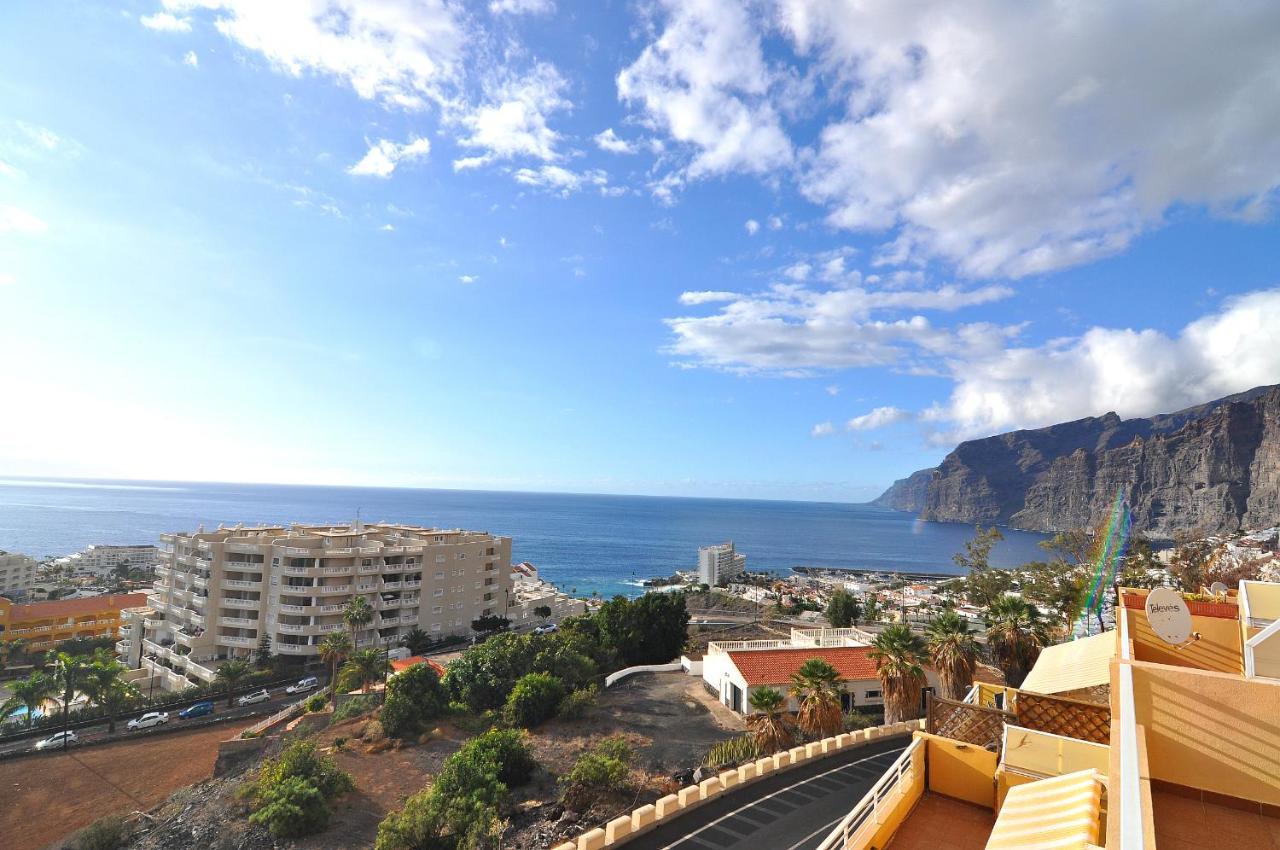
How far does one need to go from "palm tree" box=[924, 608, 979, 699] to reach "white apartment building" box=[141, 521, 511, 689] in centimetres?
4950

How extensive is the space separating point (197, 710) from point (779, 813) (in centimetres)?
4418

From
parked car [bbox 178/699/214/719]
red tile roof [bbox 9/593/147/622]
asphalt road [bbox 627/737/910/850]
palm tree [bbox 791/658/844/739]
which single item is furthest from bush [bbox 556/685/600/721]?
red tile roof [bbox 9/593/147/622]

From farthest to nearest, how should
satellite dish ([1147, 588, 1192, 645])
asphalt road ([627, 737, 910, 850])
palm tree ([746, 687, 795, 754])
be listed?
palm tree ([746, 687, 795, 754]) < asphalt road ([627, 737, 910, 850]) < satellite dish ([1147, 588, 1192, 645])

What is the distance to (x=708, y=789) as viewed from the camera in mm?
15625

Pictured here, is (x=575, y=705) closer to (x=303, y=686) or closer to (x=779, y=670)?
(x=779, y=670)

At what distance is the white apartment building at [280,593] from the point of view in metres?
54.7

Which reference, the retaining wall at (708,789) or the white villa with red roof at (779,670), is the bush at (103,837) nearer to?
the retaining wall at (708,789)

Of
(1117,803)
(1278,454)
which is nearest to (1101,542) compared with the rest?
(1117,803)

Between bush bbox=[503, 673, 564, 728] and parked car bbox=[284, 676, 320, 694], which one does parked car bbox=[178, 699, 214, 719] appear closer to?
parked car bbox=[284, 676, 320, 694]

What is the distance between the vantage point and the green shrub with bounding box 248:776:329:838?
66.4 feet

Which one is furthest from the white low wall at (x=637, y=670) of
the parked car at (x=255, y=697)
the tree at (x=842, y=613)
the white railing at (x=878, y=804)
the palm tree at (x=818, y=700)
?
the parked car at (x=255, y=697)

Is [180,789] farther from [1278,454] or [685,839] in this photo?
[1278,454]

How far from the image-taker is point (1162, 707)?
5758 mm

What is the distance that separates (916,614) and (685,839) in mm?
70817
